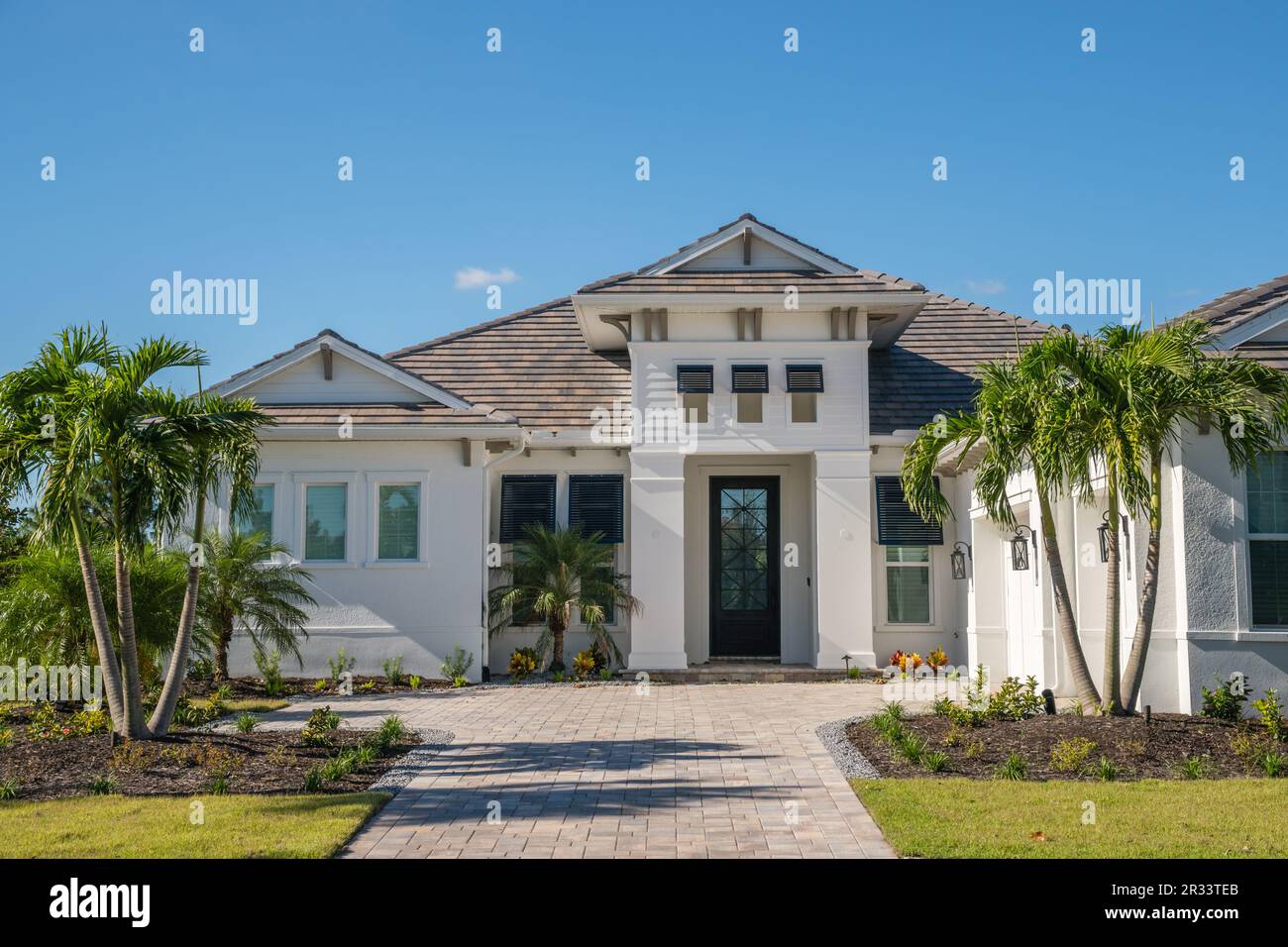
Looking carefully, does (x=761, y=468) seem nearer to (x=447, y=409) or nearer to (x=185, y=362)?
(x=447, y=409)

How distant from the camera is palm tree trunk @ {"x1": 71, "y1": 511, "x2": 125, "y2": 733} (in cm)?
969

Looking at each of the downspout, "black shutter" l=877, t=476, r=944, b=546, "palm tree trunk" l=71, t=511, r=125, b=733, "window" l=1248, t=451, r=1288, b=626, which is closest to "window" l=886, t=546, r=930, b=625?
"black shutter" l=877, t=476, r=944, b=546

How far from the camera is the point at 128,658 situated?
32.5ft

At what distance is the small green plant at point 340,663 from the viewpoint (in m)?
16.3

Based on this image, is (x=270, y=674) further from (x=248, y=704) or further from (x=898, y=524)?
(x=898, y=524)

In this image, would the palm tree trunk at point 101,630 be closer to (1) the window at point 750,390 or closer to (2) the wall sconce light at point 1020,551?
(2) the wall sconce light at point 1020,551

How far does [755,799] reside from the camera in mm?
8164

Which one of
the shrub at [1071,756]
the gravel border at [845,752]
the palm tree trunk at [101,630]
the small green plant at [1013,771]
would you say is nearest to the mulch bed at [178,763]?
the palm tree trunk at [101,630]

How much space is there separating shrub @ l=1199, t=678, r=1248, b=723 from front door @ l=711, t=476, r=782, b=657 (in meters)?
8.21

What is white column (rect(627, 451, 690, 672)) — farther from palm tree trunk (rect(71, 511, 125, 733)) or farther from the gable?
palm tree trunk (rect(71, 511, 125, 733))

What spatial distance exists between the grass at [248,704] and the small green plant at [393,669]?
1914mm

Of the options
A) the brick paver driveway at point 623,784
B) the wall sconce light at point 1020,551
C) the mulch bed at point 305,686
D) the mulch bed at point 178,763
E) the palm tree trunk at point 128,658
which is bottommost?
the mulch bed at point 305,686
